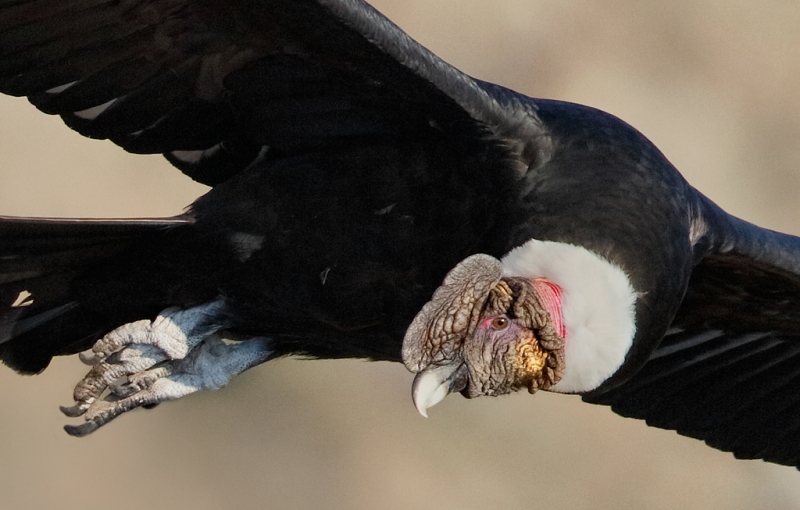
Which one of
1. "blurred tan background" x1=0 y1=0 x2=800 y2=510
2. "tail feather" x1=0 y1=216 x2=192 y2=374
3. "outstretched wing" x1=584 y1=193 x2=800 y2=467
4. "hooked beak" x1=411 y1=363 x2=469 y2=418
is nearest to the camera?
"hooked beak" x1=411 y1=363 x2=469 y2=418

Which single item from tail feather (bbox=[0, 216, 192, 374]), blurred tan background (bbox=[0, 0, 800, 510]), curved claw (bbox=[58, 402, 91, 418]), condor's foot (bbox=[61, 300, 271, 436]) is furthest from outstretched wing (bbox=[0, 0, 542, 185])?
blurred tan background (bbox=[0, 0, 800, 510])

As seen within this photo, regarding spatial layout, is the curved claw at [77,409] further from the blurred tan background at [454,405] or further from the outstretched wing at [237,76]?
the blurred tan background at [454,405]

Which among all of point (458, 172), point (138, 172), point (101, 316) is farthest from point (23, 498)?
point (458, 172)

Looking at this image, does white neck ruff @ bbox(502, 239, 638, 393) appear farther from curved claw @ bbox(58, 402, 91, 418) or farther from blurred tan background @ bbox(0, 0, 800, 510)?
Result: blurred tan background @ bbox(0, 0, 800, 510)

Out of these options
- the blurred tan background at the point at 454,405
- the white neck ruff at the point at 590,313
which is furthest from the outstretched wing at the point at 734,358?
the blurred tan background at the point at 454,405

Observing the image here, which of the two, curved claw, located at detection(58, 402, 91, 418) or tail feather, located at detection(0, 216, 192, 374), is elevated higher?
tail feather, located at detection(0, 216, 192, 374)

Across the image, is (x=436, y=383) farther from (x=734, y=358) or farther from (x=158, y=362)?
(x=734, y=358)

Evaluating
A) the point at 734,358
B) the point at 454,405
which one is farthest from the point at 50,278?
the point at 454,405
